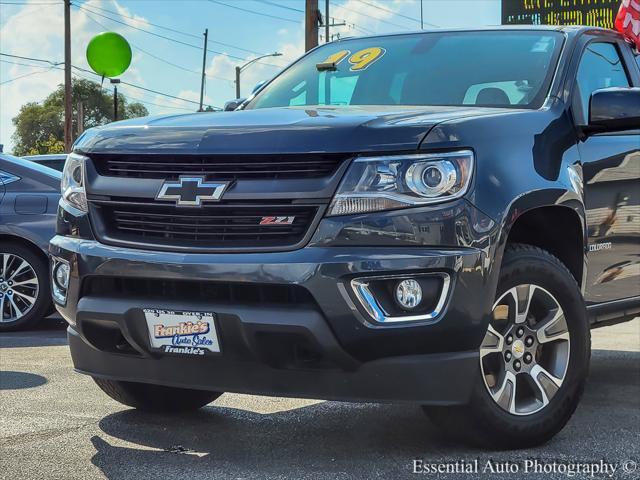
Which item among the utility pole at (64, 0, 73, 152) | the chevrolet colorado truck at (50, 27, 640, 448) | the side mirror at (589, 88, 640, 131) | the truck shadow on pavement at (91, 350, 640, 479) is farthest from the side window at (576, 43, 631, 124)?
the utility pole at (64, 0, 73, 152)

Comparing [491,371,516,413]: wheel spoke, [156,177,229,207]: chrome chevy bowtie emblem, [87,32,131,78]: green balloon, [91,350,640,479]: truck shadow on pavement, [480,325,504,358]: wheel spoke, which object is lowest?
[91,350,640,479]: truck shadow on pavement

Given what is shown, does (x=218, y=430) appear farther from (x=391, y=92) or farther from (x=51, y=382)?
(x=391, y=92)

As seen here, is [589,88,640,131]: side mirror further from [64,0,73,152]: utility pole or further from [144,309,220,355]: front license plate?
[64,0,73,152]: utility pole

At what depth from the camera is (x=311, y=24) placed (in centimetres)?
1956

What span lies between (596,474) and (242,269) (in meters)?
1.48

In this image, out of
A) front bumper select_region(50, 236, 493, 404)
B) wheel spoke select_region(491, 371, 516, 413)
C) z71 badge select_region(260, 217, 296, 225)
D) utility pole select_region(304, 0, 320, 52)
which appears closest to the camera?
front bumper select_region(50, 236, 493, 404)

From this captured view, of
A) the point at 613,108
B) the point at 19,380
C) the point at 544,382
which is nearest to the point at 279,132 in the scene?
the point at 544,382

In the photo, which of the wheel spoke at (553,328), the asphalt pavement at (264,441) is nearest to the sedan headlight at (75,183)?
the asphalt pavement at (264,441)

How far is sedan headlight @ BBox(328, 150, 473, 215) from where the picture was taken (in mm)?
3344

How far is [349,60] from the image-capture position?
5.18m

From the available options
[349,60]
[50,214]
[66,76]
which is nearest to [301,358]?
[349,60]

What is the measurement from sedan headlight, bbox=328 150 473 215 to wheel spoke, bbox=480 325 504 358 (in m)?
0.57

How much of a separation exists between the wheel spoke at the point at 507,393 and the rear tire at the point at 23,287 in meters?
4.90

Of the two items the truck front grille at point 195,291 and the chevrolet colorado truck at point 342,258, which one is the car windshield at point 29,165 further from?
the truck front grille at point 195,291
